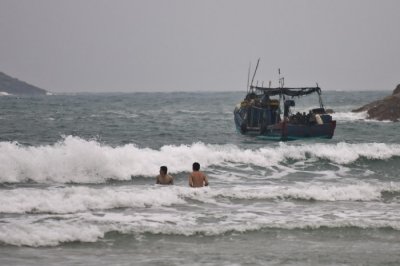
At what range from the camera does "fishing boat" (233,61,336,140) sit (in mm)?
42875

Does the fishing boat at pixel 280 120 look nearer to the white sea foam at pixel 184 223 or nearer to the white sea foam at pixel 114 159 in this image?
the white sea foam at pixel 114 159

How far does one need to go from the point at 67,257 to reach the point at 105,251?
0.95 metres

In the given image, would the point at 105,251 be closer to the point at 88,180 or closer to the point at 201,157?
the point at 88,180

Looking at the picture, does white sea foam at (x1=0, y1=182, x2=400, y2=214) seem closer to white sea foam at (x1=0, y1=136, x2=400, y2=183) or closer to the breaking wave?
the breaking wave

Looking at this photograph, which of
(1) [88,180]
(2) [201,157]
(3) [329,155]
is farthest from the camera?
(3) [329,155]

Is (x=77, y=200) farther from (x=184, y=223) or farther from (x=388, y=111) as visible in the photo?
(x=388, y=111)

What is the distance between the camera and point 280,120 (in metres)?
45.2

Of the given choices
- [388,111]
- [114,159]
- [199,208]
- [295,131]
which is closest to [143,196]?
[199,208]

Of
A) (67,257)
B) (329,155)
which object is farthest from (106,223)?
(329,155)

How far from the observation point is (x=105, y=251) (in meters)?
14.0

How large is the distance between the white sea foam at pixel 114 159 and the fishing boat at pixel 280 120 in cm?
1007

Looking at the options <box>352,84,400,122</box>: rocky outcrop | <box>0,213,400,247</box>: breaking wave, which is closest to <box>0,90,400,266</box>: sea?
<box>0,213,400,247</box>: breaking wave

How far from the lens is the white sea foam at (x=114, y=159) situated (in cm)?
2464

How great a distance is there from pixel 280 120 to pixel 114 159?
67.9 ft
